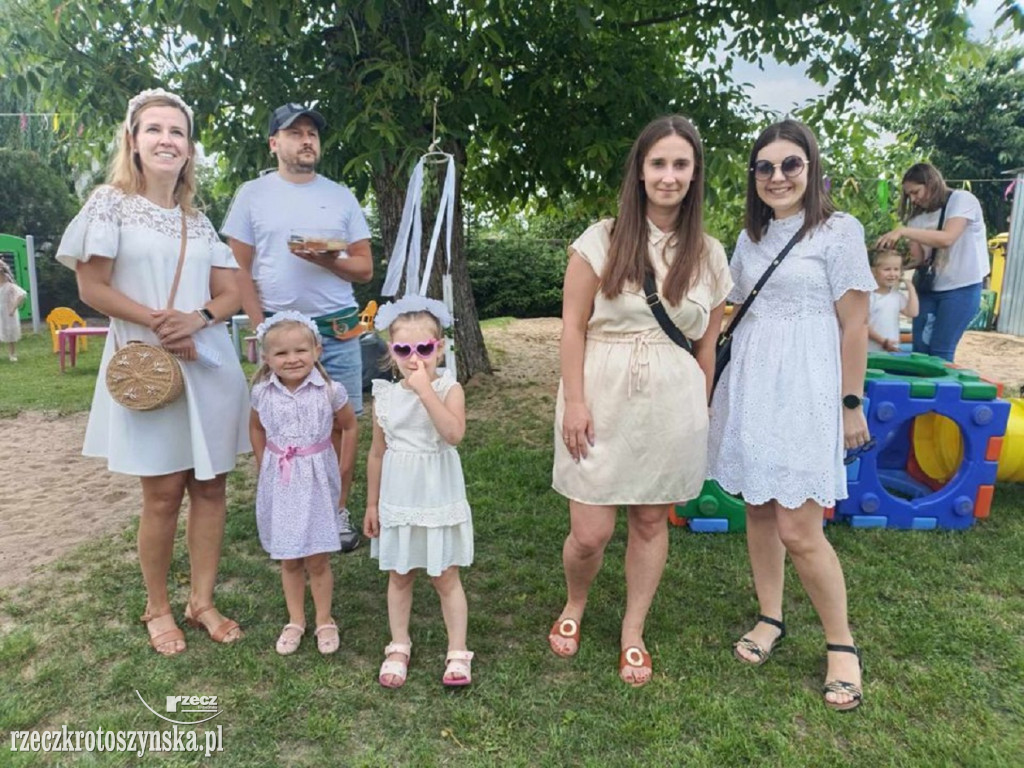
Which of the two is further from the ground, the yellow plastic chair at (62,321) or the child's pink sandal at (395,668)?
the yellow plastic chair at (62,321)

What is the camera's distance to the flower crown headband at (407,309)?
247cm

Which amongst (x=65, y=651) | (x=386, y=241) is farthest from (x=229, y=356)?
(x=386, y=241)

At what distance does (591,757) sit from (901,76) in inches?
242

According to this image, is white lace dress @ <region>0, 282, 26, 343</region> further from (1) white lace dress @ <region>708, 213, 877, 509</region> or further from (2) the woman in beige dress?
(1) white lace dress @ <region>708, 213, 877, 509</region>

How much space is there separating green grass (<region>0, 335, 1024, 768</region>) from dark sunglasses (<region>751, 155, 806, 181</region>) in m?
1.75

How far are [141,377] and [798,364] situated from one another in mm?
2207

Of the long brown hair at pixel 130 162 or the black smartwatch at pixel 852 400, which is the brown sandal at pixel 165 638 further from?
the black smartwatch at pixel 852 400

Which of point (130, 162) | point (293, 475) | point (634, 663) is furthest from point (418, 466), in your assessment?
point (130, 162)

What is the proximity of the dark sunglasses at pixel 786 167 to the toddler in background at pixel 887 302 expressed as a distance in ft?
8.08

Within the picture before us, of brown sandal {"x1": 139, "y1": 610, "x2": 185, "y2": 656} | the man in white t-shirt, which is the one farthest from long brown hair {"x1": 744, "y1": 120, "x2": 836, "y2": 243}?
brown sandal {"x1": 139, "y1": 610, "x2": 185, "y2": 656}

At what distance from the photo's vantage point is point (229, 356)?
2789 millimetres

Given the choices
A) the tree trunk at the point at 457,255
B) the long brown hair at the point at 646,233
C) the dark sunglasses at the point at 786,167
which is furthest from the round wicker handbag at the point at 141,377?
the tree trunk at the point at 457,255

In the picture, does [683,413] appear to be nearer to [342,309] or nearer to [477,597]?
[477,597]

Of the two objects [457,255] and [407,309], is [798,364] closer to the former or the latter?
[407,309]
